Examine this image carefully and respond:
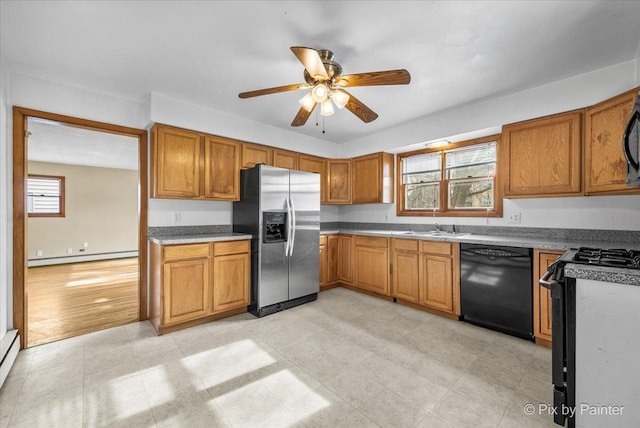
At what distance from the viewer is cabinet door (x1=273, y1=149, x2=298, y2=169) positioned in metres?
4.00

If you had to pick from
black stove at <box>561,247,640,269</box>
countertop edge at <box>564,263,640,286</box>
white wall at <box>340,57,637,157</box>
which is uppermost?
white wall at <box>340,57,637,157</box>

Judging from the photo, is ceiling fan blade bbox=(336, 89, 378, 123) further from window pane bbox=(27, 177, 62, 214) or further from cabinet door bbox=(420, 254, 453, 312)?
window pane bbox=(27, 177, 62, 214)

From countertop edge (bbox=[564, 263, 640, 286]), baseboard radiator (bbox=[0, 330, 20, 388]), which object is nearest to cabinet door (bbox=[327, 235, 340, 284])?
countertop edge (bbox=[564, 263, 640, 286])

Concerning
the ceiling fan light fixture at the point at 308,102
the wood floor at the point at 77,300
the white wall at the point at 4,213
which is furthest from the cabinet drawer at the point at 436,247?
the white wall at the point at 4,213

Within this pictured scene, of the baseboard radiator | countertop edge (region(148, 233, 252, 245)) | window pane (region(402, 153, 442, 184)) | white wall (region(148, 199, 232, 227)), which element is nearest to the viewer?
the baseboard radiator

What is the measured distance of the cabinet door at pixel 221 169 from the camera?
3309mm

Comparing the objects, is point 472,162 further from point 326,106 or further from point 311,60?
point 311,60

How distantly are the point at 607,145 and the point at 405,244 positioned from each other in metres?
2.04

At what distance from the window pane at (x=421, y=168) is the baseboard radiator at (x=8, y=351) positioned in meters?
4.66

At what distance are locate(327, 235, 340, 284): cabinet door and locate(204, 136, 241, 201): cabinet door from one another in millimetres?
1612

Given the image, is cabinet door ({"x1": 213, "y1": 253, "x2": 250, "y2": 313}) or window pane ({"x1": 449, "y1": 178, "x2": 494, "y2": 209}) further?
window pane ({"x1": 449, "y1": 178, "x2": 494, "y2": 209})

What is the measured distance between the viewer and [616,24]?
1833 mm

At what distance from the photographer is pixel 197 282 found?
296cm

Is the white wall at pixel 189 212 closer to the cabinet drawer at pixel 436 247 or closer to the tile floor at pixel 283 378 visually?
the tile floor at pixel 283 378
